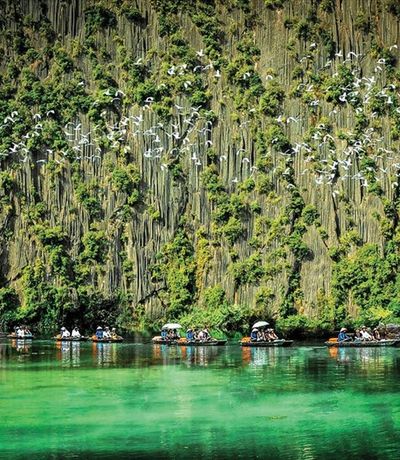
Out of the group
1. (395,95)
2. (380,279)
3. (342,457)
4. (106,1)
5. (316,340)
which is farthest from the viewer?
(106,1)

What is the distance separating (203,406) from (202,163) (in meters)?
32.0

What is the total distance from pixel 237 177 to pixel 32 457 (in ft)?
122

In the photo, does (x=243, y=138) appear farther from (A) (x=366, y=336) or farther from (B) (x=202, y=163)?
(A) (x=366, y=336)

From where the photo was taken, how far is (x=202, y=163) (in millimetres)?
58469

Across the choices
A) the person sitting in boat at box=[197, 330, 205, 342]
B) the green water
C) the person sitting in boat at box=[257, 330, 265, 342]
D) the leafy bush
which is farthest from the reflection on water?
the leafy bush

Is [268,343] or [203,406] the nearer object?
[203,406]

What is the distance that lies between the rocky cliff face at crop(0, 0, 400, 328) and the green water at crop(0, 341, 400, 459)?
14634mm

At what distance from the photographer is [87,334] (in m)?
55.2

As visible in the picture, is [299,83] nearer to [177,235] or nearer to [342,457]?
[177,235]

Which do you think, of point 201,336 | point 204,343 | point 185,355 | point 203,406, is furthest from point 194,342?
point 203,406

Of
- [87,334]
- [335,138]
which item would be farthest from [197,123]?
[87,334]

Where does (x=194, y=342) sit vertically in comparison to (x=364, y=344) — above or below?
above

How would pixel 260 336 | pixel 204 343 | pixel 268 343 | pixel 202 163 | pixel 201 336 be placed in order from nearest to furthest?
pixel 268 343 → pixel 260 336 → pixel 204 343 → pixel 201 336 → pixel 202 163

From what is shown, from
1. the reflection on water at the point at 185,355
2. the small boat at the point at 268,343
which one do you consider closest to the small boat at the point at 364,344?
the small boat at the point at 268,343
